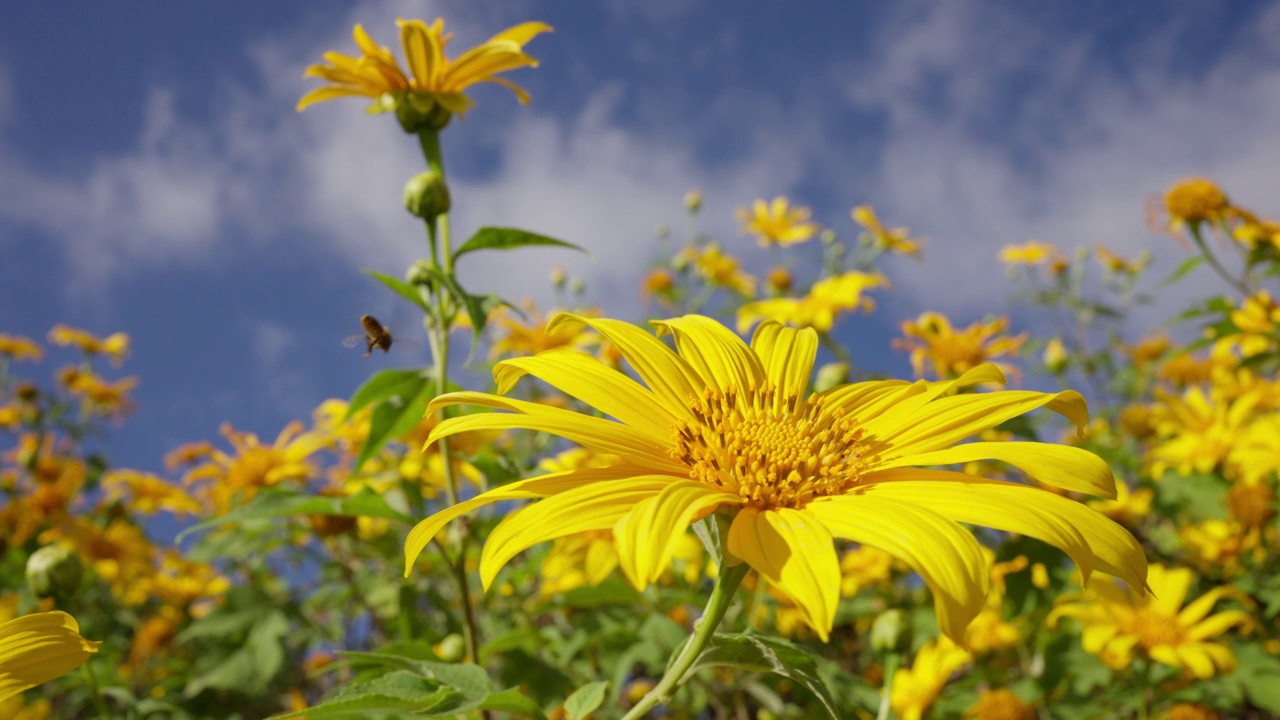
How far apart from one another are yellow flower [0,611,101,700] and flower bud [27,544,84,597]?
1.30 metres

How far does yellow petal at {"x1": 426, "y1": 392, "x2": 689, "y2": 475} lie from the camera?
3.14 feet

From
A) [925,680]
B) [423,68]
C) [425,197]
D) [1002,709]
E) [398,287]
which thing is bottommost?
[1002,709]

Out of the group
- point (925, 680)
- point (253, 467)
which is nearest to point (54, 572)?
point (253, 467)

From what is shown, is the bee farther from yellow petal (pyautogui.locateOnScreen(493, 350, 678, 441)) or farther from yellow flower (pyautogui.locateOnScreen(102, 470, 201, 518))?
yellow flower (pyautogui.locateOnScreen(102, 470, 201, 518))

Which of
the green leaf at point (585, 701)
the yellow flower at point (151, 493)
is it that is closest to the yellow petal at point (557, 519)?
the green leaf at point (585, 701)

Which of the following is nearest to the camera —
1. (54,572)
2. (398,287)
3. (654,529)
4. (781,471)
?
(654,529)

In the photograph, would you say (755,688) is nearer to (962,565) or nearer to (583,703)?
(583,703)

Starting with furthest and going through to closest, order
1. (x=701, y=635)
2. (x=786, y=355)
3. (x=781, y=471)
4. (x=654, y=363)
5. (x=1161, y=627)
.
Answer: (x=1161, y=627) < (x=786, y=355) < (x=654, y=363) < (x=781, y=471) < (x=701, y=635)

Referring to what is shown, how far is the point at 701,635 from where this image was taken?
0.91m

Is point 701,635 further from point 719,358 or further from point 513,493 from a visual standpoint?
point 719,358

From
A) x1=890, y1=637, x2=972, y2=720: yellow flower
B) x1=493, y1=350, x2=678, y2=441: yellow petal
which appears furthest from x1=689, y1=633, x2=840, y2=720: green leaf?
x1=890, y1=637, x2=972, y2=720: yellow flower

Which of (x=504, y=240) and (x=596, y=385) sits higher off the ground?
(x=504, y=240)

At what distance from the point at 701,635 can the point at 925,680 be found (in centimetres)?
196

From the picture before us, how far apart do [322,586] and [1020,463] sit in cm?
305
